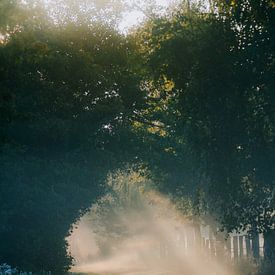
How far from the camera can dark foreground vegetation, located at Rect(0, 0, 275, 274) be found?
24.6m

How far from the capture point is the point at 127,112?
4250 centimetres

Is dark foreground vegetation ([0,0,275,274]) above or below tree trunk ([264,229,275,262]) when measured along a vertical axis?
above

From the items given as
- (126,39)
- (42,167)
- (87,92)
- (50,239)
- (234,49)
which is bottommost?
(50,239)

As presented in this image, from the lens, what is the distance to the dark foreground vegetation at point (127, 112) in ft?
80.7

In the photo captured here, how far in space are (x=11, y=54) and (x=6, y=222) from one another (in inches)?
597

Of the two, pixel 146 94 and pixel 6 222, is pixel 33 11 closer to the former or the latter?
pixel 6 222

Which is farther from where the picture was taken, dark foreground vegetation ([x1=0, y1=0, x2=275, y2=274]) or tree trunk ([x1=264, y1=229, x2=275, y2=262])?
tree trunk ([x1=264, y1=229, x2=275, y2=262])

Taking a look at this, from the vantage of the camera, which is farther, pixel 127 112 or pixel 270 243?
pixel 127 112

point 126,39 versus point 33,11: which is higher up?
point 126,39

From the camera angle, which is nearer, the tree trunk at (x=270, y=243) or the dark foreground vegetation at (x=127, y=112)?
the dark foreground vegetation at (x=127, y=112)

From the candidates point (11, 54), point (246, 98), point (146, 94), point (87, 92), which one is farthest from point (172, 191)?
point (11, 54)

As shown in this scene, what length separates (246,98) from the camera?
80.7ft

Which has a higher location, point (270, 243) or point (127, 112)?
point (127, 112)

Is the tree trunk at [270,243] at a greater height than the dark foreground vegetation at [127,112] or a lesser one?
lesser
